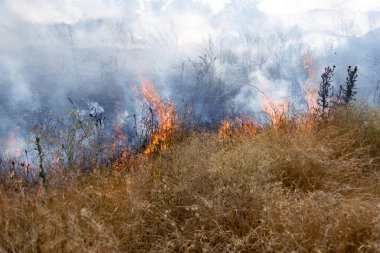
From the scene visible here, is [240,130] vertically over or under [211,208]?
over

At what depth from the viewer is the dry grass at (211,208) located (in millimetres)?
2506

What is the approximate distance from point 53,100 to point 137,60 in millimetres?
72915

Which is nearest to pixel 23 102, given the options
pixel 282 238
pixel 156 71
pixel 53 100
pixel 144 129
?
pixel 53 100

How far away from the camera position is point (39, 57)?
14212 centimetres

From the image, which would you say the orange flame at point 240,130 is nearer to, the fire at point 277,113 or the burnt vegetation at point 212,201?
the fire at point 277,113

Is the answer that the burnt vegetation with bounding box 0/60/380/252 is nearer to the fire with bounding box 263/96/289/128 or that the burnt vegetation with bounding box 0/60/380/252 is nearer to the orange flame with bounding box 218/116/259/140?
the fire with bounding box 263/96/289/128

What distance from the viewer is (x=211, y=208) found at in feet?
10.2

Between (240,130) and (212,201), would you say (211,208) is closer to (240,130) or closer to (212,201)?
(212,201)

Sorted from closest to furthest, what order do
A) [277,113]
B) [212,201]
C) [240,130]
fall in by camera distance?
[212,201]
[277,113]
[240,130]

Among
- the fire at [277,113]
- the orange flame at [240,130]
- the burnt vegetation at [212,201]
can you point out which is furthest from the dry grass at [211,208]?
the orange flame at [240,130]

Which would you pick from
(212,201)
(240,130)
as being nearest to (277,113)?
(240,130)

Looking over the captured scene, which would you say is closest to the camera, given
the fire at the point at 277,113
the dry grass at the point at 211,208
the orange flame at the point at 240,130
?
the dry grass at the point at 211,208

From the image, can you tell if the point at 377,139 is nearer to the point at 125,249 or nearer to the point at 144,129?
the point at 125,249

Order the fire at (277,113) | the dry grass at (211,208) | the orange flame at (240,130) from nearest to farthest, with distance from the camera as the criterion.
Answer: the dry grass at (211,208) < the fire at (277,113) < the orange flame at (240,130)
